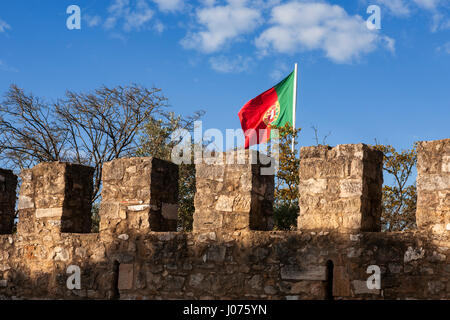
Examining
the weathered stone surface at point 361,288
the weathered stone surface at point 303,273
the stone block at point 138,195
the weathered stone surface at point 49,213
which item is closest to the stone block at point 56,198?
the weathered stone surface at point 49,213

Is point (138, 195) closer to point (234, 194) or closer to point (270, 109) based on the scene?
point (234, 194)

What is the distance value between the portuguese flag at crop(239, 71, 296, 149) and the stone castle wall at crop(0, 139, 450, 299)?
8089mm

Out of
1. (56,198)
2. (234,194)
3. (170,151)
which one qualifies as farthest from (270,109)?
(234,194)

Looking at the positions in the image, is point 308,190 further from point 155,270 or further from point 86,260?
point 86,260

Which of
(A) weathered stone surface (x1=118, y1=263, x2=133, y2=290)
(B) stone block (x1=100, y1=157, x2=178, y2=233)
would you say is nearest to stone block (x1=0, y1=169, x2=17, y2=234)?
(B) stone block (x1=100, y1=157, x2=178, y2=233)

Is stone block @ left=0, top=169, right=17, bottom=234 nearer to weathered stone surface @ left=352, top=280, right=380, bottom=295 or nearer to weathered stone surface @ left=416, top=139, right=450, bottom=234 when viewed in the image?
weathered stone surface @ left=352, top=280, right=380, bottom=295

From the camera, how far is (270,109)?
1605 centimetres

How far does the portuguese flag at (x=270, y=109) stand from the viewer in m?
15.7

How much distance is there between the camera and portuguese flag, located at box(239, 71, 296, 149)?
15656 mm

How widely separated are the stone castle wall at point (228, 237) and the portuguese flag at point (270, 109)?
8089 mm

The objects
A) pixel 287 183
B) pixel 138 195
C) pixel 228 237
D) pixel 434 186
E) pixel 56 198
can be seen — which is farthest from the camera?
pixel 287 183

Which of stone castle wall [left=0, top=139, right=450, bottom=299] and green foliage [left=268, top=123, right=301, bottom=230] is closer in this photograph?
stone castle wall [left=0, top=139, right=450, bottom=299]

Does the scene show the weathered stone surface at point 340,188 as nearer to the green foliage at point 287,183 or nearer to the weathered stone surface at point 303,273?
the weathered stone surface at point 303,273

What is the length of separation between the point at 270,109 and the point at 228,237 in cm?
973
